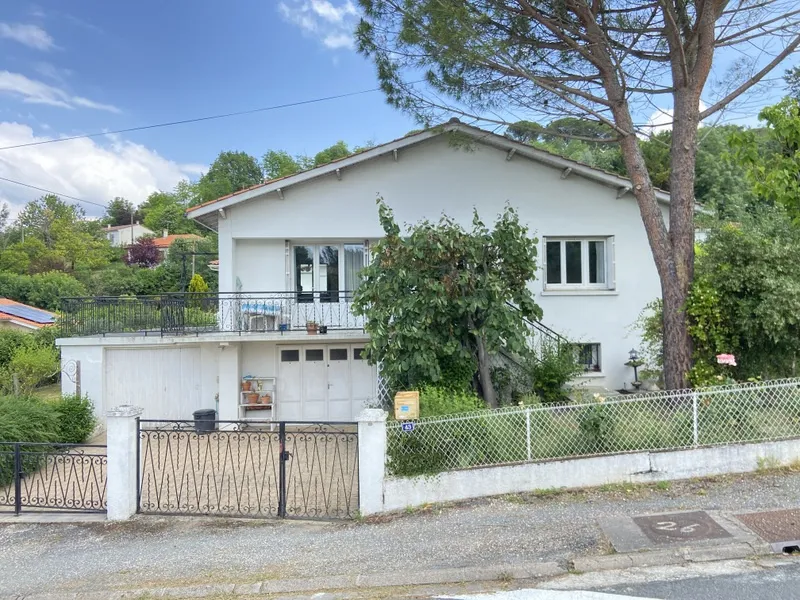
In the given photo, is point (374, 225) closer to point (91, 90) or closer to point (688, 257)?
point (688, 257)

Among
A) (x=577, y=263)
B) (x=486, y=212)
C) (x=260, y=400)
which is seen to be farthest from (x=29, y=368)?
(x=577, y=263)

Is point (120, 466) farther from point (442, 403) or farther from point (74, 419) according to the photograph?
point (74, 419)

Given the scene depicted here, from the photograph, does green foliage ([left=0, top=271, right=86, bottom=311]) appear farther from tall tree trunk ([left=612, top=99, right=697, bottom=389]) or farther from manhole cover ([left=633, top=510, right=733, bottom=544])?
manhole cover ([left=633, top=510, right=733, bottom=544])

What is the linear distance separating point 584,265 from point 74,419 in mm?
12307

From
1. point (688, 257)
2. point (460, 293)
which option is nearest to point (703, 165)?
point (688, 257)

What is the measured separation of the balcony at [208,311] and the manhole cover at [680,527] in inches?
285

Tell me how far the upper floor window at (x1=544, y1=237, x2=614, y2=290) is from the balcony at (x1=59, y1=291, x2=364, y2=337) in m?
5.04

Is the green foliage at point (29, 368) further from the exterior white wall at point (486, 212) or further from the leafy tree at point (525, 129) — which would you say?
the leafy tree at point (525, 129)

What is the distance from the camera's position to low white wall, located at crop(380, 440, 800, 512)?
6.29 meters

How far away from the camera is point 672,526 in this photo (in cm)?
519

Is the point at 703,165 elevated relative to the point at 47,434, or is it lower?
elevated

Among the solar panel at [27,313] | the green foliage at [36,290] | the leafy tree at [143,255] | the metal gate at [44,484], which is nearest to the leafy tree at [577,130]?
the metal gate at [44,484]

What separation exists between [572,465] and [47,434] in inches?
366

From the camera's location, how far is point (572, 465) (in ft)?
21.0
